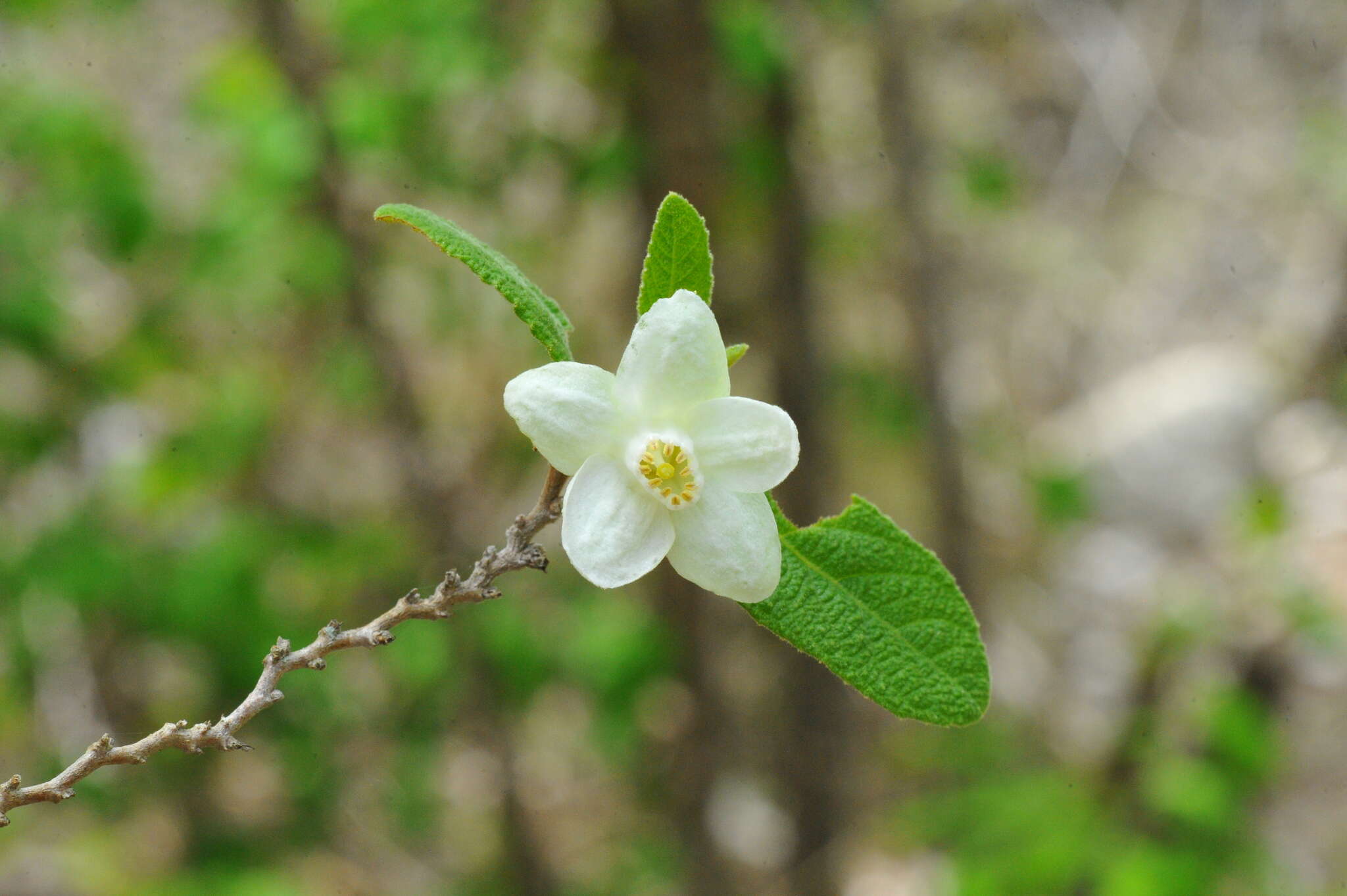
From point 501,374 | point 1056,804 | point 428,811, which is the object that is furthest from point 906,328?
point 428,811

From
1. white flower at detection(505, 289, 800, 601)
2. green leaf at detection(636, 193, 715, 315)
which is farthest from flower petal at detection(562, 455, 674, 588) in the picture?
green leaf at detection(636, 193, 715, 315)

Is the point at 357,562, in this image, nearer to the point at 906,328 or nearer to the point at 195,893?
the point at 195,893

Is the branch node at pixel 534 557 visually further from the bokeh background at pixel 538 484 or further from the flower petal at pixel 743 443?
the bokeh background at pixel 538 484

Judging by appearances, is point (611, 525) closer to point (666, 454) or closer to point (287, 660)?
point (666, 454)

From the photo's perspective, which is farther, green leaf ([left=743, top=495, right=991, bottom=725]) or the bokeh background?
the bokeh background

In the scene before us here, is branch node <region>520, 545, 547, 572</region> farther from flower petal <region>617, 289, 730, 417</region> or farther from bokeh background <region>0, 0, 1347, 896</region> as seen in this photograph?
bokeh background <region>0, 0, 1347, 896</region>

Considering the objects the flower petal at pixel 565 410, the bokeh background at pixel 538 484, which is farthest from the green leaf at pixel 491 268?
the bokeh background at pixel 538 484
